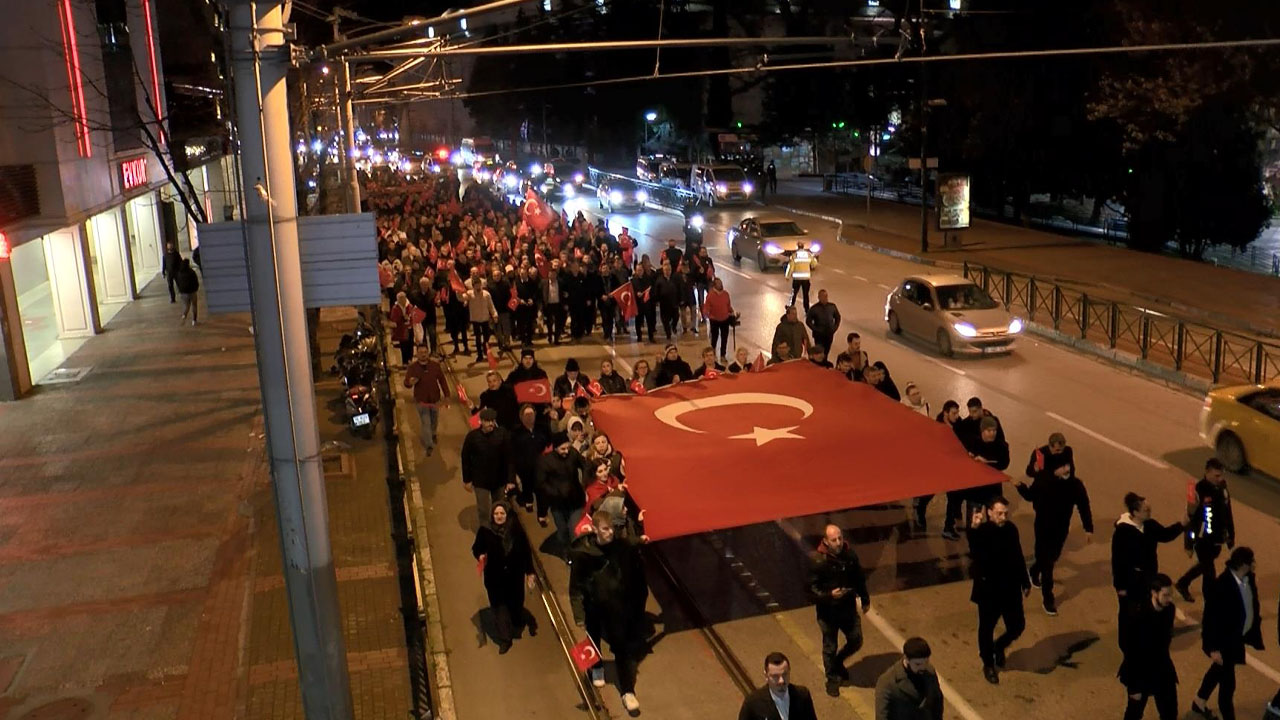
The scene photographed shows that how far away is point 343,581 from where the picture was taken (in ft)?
39.4

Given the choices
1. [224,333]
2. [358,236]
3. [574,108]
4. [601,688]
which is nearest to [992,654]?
[601,688]

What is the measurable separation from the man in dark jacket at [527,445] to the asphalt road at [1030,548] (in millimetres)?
1100

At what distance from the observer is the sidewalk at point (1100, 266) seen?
26.6m

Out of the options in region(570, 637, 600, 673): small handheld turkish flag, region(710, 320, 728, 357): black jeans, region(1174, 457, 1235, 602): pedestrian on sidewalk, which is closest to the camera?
region(570, 637, 600, 673): small handheld turkish flag

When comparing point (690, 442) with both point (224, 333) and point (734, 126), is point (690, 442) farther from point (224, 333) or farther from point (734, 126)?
point (734, 126)

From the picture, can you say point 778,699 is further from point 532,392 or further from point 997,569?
point 532,392

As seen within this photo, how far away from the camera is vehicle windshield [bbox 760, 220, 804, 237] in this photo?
32.9m

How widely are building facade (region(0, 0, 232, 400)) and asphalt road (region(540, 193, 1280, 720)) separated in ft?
31.2

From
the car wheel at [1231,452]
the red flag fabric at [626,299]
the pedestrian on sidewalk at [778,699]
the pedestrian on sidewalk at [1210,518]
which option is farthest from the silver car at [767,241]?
the pedestrian on sidewalk at [778,699]

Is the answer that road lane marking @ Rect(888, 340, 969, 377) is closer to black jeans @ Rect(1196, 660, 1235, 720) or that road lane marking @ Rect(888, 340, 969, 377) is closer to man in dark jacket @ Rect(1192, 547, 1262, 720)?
man in dark jacket @ Rect(1192, 547, 1262, 720)

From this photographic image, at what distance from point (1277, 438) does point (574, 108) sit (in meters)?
76.1

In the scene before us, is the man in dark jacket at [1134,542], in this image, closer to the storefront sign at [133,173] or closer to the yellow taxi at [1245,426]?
the yellow taxi at [1245,426]

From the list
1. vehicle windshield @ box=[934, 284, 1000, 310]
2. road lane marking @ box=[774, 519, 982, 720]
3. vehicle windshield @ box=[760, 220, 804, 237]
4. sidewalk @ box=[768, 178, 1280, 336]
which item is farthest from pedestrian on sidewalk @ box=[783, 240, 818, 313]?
road lane marking @ box=[774, 519, 982, 720]

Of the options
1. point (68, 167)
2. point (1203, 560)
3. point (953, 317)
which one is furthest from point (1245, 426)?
point (68, 167)
